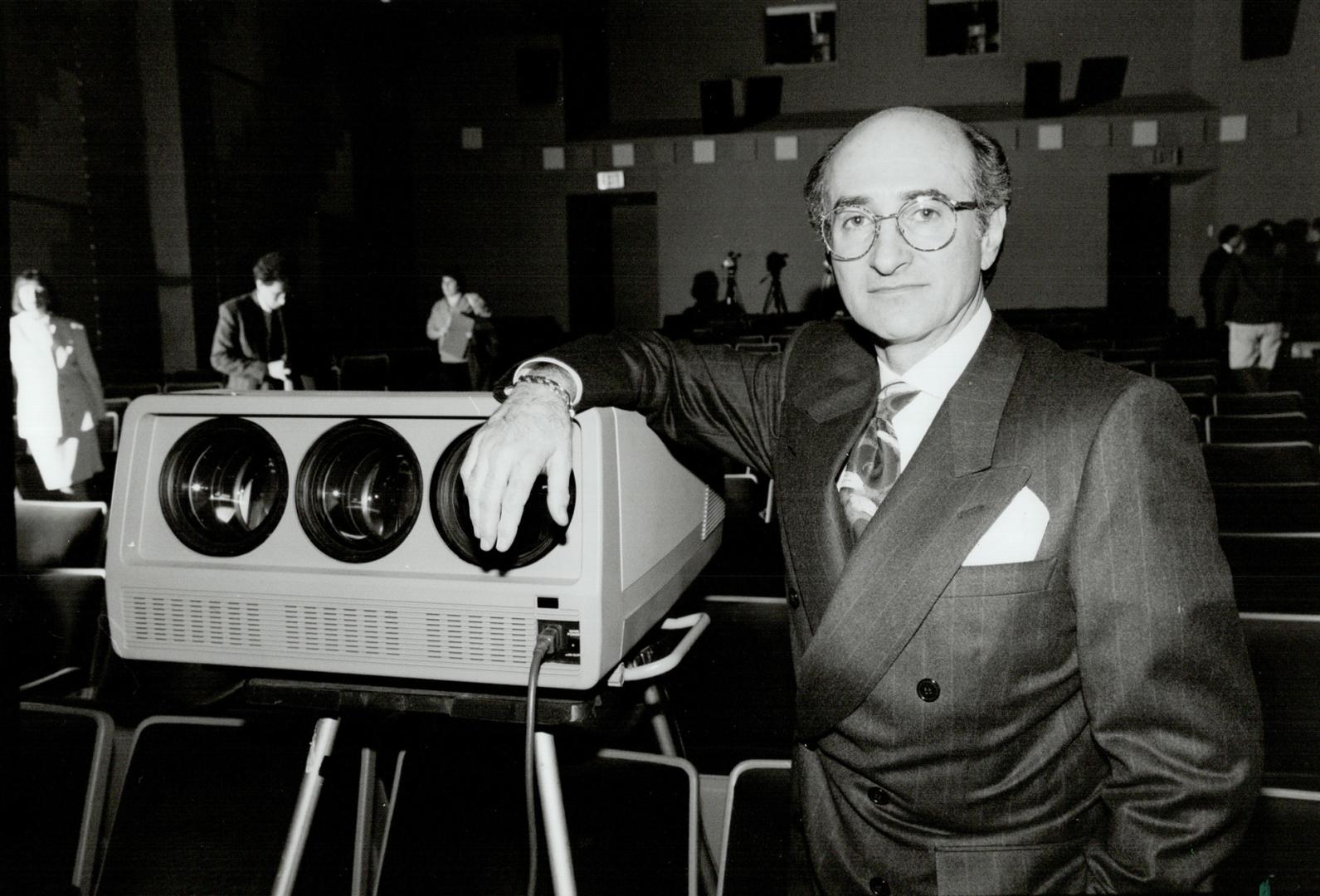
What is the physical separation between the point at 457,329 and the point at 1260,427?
591 cm

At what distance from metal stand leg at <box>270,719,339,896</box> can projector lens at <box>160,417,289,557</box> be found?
0.33m

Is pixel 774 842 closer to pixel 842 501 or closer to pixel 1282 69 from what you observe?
pixel 842 501

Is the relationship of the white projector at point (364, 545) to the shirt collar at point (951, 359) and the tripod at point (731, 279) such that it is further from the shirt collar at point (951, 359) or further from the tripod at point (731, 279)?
the tripod at point (731, 279)

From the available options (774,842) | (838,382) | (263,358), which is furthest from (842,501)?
(263,358)

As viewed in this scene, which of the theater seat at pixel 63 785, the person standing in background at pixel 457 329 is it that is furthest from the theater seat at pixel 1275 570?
the person standing in background at pixel 457 329

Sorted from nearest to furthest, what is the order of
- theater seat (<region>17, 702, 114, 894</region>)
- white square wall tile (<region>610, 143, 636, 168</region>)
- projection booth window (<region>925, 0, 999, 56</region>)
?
1. theater seat (<region>17, 702, 114, 894</region>)
2. projection booth window (<region>925, 0, 999, 56</region>)
3. white square wall tile (<region>610, 143, 636, 168</region>)

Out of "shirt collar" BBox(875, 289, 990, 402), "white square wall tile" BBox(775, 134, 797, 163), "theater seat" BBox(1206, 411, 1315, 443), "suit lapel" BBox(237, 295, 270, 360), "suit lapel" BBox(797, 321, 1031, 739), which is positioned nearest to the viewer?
"suit lapel" BBox(797, 321, 1031, 739)

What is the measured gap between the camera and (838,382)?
123 centimetres

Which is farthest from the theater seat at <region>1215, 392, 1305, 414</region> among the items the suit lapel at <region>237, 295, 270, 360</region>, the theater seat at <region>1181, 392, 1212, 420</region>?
the suit lapel at <region>237, 295, 270, 360</region>

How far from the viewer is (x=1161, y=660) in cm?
90

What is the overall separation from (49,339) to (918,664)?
4.78 metres

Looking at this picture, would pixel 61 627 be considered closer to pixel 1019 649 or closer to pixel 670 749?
pixel 670 749

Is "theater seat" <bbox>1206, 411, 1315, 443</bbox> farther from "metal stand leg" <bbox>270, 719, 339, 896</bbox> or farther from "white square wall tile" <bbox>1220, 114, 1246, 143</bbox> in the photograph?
"white square wall tile" <bbox>1220, 114, 1246, 143</bbox>

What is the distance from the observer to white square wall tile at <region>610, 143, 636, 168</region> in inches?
470
